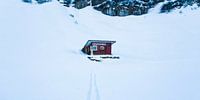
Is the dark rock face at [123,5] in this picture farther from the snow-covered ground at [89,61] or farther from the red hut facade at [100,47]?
the red hut facade at [100,47]

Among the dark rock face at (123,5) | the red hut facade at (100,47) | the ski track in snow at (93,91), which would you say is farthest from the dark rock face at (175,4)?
the ski track in snow at (93,91)

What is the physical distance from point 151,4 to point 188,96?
58.4m

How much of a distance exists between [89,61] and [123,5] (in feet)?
136

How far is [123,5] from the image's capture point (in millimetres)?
63344

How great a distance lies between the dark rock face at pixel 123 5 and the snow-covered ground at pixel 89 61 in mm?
3220

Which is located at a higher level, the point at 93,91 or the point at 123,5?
the point at 123,5

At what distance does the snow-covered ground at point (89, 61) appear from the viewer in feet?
34.9

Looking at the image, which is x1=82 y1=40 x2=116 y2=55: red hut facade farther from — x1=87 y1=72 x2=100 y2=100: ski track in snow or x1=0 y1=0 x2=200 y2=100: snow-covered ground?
x1=87 y1=72 x2=100 y2=100: ski track in snow

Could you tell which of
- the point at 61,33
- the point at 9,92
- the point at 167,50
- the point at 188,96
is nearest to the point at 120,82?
the point at 188,96

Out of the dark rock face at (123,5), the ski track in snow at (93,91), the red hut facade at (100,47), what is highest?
the dark rock face at (123,5)

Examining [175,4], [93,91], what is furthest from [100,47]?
[175,4]

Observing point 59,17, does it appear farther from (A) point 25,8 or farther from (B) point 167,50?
(B) point 167,50

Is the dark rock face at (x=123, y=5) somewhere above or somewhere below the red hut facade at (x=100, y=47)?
above

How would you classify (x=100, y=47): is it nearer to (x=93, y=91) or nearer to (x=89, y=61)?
(x=89, y=61)
